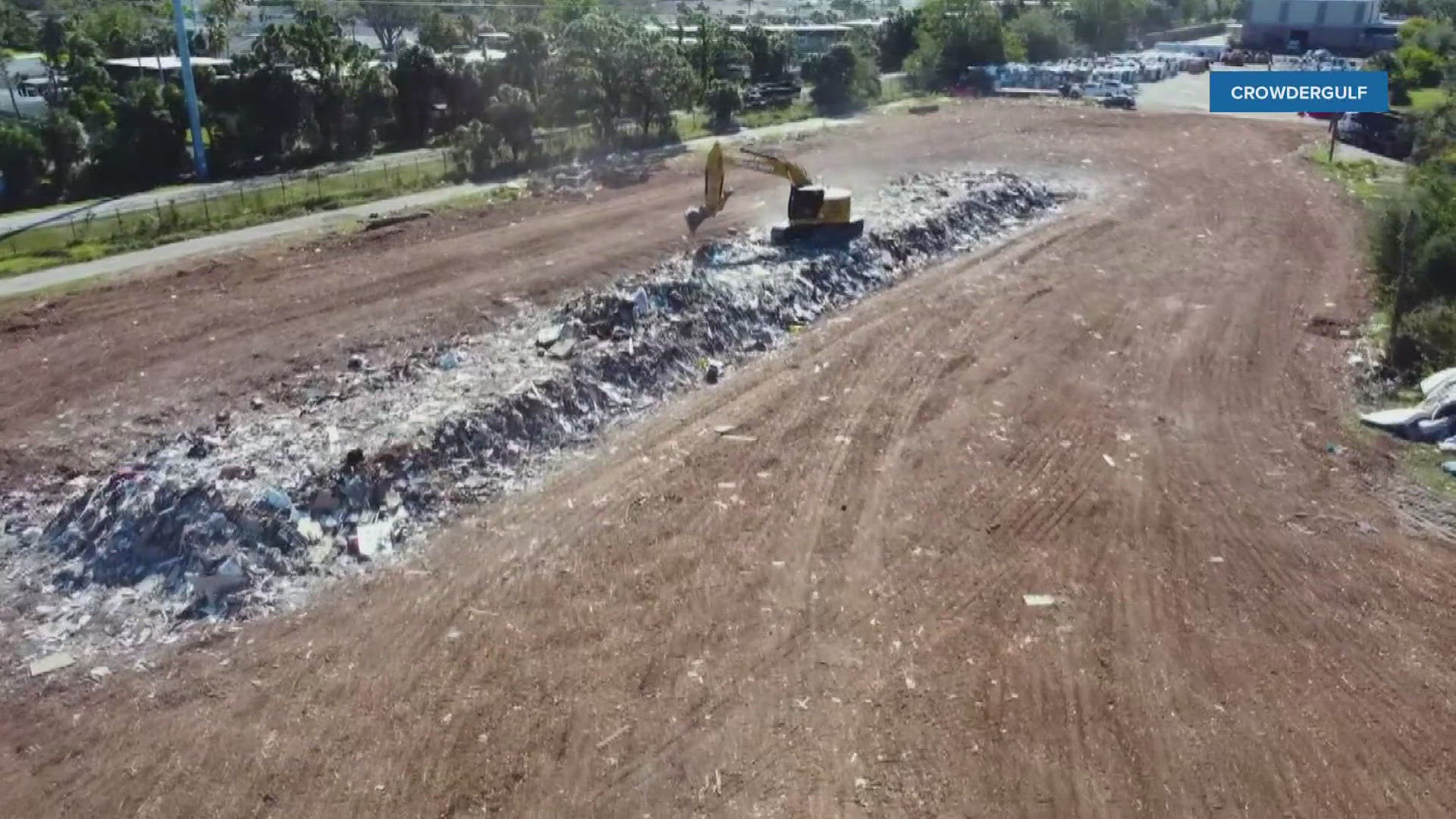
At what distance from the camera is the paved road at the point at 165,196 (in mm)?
25453

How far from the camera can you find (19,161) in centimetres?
2758

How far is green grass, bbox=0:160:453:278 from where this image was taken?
22.6 m

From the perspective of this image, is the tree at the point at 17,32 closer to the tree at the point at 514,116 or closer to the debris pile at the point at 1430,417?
the tree at the point at 514,116

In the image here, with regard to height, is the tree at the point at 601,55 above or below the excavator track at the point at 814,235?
above

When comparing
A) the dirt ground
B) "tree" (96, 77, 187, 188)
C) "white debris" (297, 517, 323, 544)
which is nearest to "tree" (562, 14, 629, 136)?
"tree" (96, 77, 187, 188)

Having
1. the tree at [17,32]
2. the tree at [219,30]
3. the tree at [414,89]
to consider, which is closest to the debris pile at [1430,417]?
the tree at [414,89]

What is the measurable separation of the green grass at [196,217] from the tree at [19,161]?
3239 mm

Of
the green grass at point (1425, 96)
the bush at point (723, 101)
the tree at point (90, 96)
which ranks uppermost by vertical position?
the tree at point (90, 96)

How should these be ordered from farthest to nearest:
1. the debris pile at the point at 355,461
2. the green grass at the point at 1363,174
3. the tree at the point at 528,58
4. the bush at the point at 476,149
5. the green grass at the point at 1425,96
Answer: the green grass at the point at 1425,96
the tree at the point at 528,58
the bush at the point at 476,149
the green grass at the point at 1363,174
the debris pile at the point at 355,461

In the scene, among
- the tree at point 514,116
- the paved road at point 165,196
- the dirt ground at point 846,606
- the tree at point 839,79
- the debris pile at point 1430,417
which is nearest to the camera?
the dirt ground at point 846,606

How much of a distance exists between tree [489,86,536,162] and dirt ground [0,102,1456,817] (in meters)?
11.8

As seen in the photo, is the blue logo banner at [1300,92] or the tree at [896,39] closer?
the blue logo banner at [1300,92]

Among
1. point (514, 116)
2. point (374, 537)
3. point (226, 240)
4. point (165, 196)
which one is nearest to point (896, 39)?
point (514, 116)

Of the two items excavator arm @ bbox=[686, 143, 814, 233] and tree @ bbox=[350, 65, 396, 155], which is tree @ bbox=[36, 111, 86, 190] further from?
excavator arm @ bbox=[686, 143, 814, 233]
